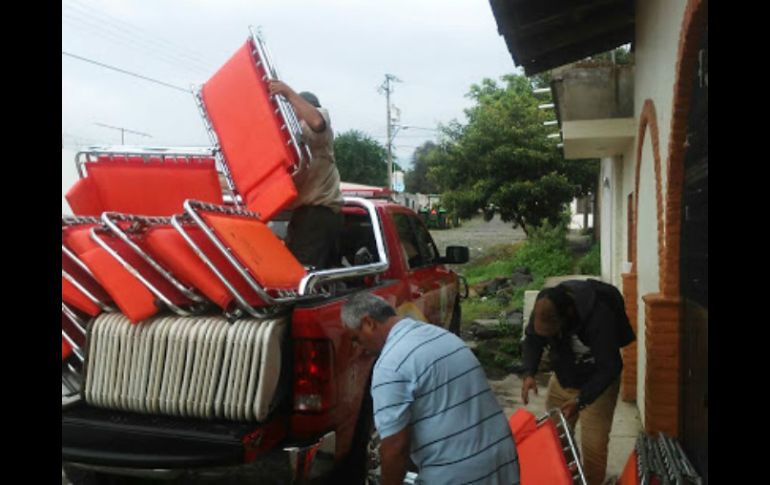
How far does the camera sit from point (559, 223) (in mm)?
21297

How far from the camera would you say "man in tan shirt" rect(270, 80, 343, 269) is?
4.68m

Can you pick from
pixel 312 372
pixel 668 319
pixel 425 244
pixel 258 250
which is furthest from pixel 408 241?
pixel 312 372

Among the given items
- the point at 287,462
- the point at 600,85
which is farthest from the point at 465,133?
the point at 287,462

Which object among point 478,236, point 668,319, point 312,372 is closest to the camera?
point 312,372

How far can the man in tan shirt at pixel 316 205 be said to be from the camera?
184 inches

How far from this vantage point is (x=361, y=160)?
4391cm

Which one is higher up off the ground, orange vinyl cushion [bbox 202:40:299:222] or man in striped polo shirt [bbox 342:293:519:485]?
orange vinyl cushion [bbox 202:40:299:222]

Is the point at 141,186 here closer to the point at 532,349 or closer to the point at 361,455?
the point at 361,455

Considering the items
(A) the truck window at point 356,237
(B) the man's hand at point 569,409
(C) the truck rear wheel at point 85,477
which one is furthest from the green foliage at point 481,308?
(C) the truck rear wheel at point 85,477

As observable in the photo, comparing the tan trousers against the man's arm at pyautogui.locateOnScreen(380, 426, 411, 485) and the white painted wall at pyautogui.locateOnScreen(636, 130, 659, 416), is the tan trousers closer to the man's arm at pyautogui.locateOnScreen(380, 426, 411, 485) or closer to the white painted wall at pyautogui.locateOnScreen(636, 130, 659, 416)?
the white painted wall at pyautogui.locateOnScreen(636, 130, 659, 416)

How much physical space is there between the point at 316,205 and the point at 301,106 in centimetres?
77

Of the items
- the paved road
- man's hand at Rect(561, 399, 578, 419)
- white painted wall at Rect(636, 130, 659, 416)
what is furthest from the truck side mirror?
the paved road

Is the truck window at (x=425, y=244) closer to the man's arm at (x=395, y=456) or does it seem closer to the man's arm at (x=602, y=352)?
the man's arm at (x=602, y=352)
